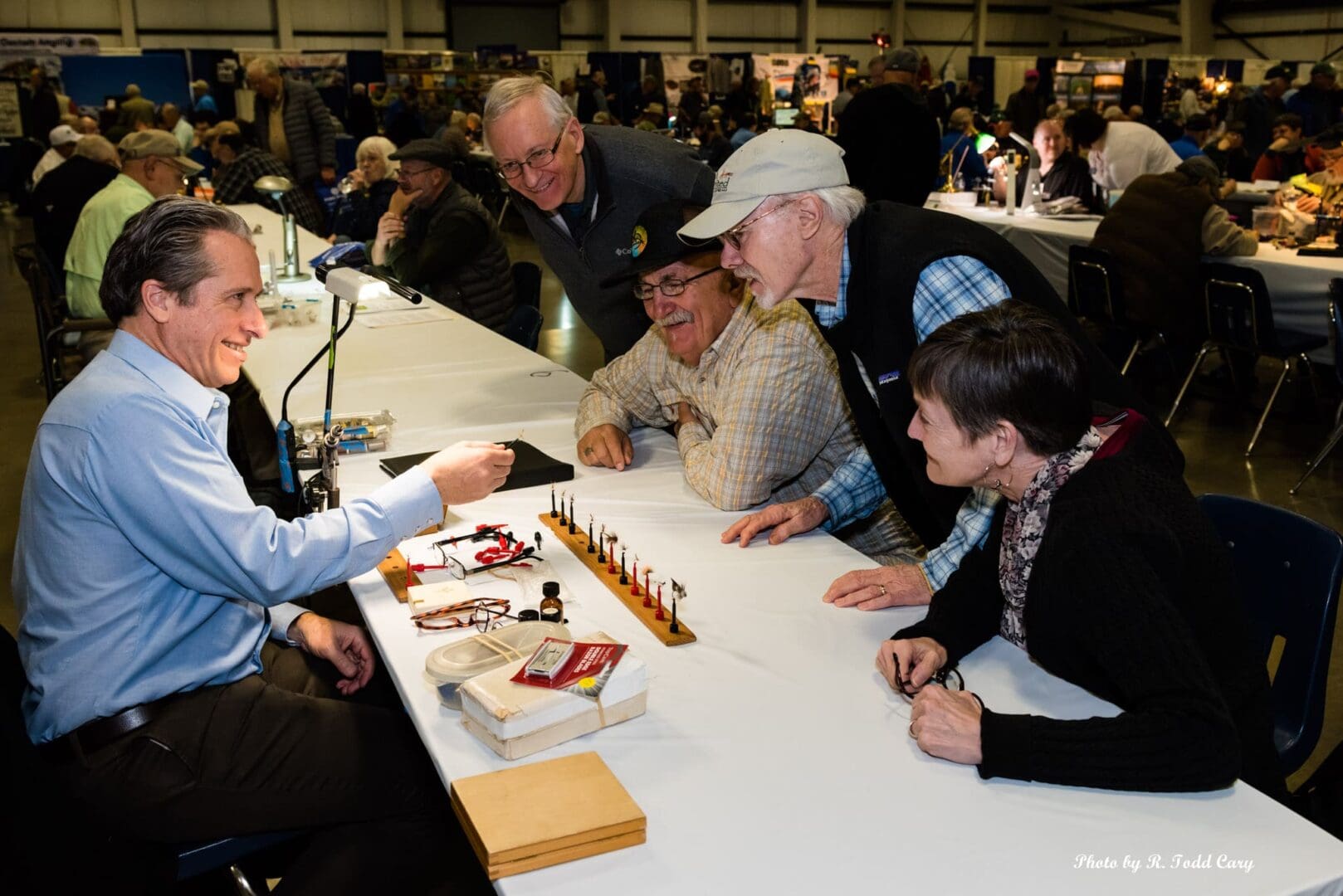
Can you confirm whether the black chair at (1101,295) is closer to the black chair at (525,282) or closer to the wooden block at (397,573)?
the black chair at (525,282)

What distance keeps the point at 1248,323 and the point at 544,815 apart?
454 centimetres

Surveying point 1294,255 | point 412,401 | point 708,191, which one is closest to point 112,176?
point 412,401

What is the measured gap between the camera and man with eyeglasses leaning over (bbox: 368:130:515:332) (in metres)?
4.77

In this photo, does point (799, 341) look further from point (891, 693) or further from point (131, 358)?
point (131, 358)

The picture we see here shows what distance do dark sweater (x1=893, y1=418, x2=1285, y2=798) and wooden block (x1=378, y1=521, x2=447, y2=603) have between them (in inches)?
37.1

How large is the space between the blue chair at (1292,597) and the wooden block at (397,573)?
4.60ft

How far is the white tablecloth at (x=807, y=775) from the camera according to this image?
117 cm

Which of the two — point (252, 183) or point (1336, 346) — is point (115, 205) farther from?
point (1336, 346)

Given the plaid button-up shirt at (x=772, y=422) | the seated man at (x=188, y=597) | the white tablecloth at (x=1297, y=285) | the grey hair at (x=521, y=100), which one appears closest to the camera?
the seated man at (x=188, y=597)

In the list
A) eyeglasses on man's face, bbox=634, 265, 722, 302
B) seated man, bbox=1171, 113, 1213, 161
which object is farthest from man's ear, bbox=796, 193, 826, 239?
seated man, bbox=1171, 113, 1213, 161

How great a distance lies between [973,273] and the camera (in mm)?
1811

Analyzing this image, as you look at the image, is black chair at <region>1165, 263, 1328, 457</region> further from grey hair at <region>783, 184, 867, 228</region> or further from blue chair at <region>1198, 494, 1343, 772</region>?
grey hair at <region>783, 184, 867, 228</region>

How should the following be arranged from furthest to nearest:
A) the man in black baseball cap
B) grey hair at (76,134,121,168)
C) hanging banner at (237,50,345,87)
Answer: hanging banner at (237,50,345,87) → the man in black baseball cap → grey hair at (76,134,121,168)

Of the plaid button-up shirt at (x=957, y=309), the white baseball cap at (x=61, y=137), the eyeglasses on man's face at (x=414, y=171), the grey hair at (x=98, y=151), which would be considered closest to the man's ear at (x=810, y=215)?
the plaid button-up shirt at (x=957, y=309)
